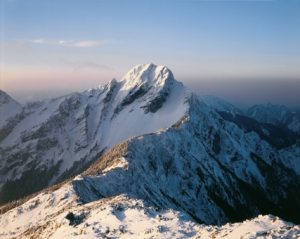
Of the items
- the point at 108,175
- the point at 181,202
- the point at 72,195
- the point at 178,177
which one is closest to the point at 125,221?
the point at 72,195

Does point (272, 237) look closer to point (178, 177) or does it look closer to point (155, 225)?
point (155, 225)

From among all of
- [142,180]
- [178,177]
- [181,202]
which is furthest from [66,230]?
[178,177]

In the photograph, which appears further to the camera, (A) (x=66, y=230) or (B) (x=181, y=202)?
(B) (x=181, y=202)

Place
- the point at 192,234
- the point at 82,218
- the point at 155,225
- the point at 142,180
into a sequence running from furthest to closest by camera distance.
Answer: the point at 142,180, the point at 82,218, the point at 155,225, the point at 192,234

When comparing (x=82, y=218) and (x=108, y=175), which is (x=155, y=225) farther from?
(x=108, y=175)

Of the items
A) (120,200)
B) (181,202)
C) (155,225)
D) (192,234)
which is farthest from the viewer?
(181,202)

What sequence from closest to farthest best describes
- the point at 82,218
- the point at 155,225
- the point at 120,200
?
the point at 155,225 < the point at 82,218 < the point at 120,200

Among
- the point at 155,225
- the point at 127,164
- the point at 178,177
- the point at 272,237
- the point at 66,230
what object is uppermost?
the point at 272,237

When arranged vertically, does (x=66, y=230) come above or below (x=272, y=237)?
below

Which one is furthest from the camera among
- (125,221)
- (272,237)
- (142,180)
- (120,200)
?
(142,180)

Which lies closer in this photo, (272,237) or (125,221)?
(272,237)
